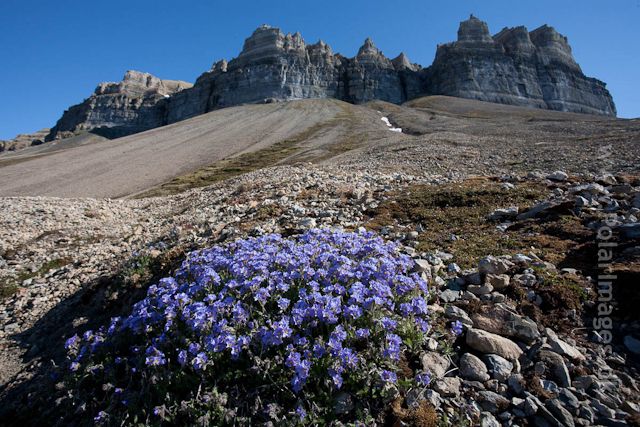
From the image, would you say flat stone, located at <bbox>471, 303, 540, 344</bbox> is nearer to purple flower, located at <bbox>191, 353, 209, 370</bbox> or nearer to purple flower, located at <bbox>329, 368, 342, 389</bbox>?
purple flower, located at <bbox>329, 368, 342, 389</bbox>

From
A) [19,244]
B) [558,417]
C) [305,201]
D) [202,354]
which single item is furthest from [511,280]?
[19,244]

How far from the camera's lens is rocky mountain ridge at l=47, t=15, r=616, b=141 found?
419ft

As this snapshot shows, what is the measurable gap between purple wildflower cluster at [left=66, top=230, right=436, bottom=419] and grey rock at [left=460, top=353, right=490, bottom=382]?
55 centimetres

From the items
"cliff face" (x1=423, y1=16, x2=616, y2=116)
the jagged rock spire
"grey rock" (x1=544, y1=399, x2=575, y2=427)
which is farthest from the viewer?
the jagged rock spire

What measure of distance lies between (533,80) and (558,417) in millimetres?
167520

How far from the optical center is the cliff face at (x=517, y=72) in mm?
125688

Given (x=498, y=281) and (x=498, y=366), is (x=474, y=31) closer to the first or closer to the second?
(x=498, y=281)

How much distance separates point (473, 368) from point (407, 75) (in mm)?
171248

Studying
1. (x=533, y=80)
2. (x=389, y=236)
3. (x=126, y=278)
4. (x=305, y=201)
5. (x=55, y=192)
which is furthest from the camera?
(x=533, y=80)

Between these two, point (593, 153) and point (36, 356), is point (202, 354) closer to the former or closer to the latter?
point (36, 356)

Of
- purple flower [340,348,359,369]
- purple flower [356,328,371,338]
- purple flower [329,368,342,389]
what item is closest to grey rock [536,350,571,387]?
purple flower [356,328,371,338]

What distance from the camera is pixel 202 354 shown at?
2957mm

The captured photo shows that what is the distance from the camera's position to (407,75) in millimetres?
152375

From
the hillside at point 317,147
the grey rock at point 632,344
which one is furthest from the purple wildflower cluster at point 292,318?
the hillside at point 317,147
